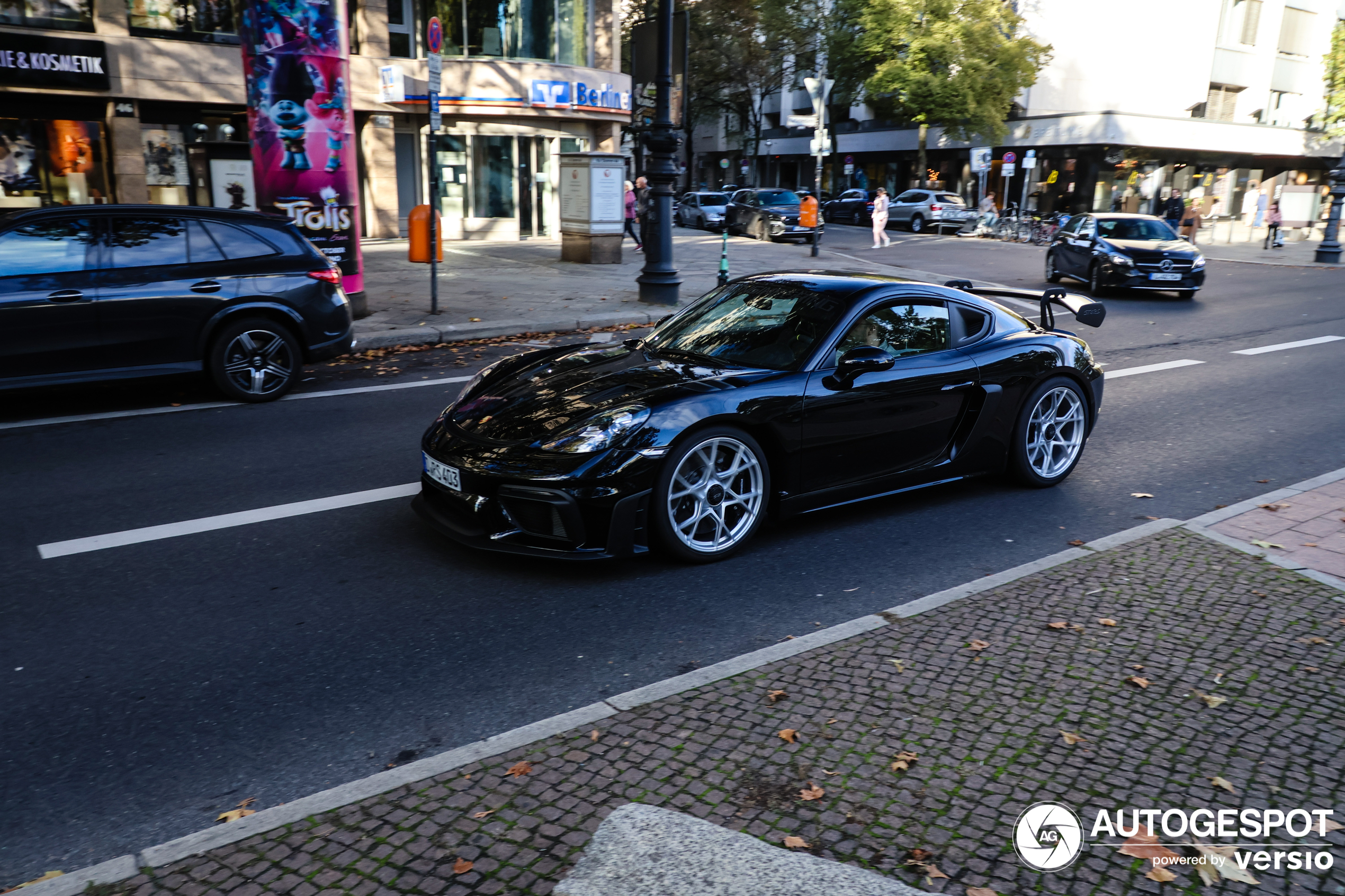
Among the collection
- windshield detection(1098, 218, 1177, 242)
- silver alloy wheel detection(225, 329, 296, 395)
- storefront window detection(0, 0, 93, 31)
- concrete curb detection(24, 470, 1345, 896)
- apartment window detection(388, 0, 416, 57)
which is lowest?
concrete curb detection(24, 470, 1345, 896)

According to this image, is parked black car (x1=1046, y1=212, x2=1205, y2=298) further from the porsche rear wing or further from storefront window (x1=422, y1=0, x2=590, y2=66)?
storefront window (x1=422, y1=0, x2=590, y2=66)

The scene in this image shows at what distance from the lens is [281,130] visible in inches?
474

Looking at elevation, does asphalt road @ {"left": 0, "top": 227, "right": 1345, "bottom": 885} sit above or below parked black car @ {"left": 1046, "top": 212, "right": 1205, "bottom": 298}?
below

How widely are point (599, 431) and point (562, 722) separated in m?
1.63

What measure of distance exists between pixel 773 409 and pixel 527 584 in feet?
5.11

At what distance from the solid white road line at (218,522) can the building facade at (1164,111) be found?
44.7m

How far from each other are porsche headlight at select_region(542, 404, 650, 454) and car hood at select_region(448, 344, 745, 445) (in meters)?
0.05

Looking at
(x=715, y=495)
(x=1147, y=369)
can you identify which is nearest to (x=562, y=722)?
(x=715, y=495)

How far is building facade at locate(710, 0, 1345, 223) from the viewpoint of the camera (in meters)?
45.1

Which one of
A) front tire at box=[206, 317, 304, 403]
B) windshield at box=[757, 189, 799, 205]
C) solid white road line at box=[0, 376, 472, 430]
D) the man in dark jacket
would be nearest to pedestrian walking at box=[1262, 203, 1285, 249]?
the man in dark jacket

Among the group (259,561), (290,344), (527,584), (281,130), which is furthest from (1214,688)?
(281,130)

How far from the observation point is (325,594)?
4.72 metres

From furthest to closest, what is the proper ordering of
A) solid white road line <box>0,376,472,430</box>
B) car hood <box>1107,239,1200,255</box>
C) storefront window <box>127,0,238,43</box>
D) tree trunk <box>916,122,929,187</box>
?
Result: tree trunk <box>916,122,929,187</box>, storefront window <box>127,0,238,43</box>, car hood <box>1107,239,1200,255</box>, solid white road line <box>0,376,472,430</box>

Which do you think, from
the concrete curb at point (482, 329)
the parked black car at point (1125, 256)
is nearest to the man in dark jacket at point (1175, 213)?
the parked black car at point (1125, 256)
